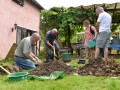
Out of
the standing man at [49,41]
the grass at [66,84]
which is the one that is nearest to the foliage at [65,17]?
the standing man at [49,41]

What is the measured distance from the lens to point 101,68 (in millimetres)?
7328

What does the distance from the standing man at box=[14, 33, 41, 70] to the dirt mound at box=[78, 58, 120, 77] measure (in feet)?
5.23

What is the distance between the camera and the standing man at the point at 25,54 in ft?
26.4

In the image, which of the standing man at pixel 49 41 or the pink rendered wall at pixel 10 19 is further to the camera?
the pink rendered wall at pixel 10 19

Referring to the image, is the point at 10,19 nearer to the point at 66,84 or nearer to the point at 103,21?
the point at 103,21

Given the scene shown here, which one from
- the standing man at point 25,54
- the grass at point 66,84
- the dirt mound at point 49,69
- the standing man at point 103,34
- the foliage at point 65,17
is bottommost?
the grass at point 66,84

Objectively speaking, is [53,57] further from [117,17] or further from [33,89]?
[117,17]

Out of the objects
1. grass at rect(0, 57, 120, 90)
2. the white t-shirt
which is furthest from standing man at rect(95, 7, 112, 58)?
grass at rect(0, 57, 120, 90)

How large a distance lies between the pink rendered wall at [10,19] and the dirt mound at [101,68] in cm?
725

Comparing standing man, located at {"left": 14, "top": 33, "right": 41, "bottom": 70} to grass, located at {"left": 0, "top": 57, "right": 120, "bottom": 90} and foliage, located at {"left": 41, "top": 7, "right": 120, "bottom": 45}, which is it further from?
foliage, located at {"left": 41, "top": 7, "right": 120, "bottom": 45}

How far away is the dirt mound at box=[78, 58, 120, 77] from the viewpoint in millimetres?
6978

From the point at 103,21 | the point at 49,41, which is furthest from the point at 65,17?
the point at 103,21

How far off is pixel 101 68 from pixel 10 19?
915 centimetres

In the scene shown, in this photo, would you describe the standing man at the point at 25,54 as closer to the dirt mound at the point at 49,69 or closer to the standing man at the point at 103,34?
the dirt mound at the point at 49,69
